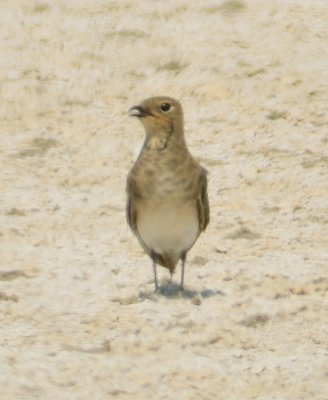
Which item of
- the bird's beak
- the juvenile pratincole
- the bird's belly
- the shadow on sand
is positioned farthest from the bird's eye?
the shadow on sand

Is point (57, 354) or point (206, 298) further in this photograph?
point (206, 298)

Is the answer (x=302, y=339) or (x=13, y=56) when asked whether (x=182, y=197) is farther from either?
(x=13, y=56)

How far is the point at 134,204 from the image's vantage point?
11055mm

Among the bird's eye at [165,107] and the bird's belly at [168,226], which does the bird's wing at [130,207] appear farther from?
the bird's eye at [165,107]

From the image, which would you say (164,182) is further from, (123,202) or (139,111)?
(123,202)

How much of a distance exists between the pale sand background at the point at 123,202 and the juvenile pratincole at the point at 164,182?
2.40ft

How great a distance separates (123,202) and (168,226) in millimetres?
3055

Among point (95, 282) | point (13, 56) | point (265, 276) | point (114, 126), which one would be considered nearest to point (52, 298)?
point (95, 282)

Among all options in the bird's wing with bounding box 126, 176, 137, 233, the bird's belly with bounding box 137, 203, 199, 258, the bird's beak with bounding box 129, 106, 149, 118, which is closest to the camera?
the bird's beak with bounding box 129, 106, 149, 118

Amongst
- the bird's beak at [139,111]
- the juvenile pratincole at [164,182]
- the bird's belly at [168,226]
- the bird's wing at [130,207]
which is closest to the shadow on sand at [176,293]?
the bird's belly at [168,226]

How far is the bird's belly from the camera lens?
1091cm

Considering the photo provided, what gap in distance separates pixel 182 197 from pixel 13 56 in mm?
7188

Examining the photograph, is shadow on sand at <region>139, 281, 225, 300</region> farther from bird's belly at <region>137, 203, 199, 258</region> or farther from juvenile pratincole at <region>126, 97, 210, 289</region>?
juvenile pratincole at <region>126, 97, 210, 289</region>

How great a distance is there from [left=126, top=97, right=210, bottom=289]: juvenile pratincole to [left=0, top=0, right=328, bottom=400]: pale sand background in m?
0.73
